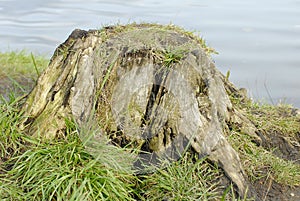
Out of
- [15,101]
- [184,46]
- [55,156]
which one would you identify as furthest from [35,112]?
[184,46]

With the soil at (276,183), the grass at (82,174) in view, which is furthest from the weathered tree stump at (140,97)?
the soil at (276,183)

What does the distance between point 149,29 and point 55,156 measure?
192 centimetres

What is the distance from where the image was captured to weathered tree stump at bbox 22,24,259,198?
17.3 ft

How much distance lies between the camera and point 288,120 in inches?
286

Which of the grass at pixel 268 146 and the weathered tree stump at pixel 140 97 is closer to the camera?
the weathered tree stump at pixel 140 97

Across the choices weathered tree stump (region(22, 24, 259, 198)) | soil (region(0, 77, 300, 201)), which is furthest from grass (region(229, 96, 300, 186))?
weathered tree stump (region(22, 24, 259, 198))

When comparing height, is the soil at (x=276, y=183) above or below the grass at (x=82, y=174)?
below

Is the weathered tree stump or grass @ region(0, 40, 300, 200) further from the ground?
the weathered tree stump

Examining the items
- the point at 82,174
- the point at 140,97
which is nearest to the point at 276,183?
the point at 140,97

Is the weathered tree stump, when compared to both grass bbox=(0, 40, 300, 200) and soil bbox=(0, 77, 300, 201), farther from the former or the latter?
soil bbox=(0, 77, 300, 201)

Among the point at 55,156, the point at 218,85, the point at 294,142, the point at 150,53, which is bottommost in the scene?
the point at 294,142

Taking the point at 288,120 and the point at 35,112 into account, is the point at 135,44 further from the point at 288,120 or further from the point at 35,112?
the point at 288,120

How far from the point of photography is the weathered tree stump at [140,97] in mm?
5273

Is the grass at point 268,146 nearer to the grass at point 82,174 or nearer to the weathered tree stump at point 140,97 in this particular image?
the grass at point 82,174
